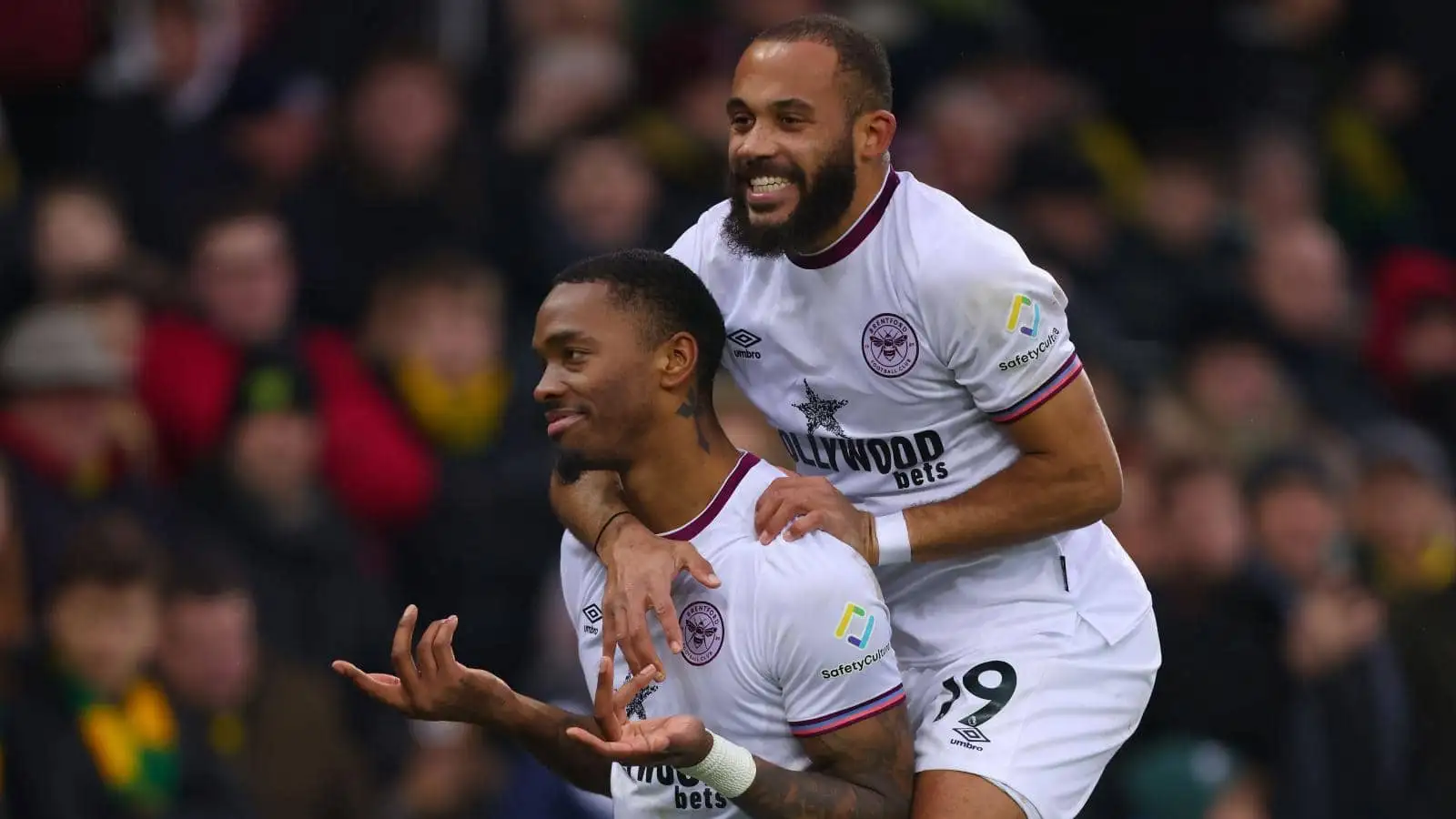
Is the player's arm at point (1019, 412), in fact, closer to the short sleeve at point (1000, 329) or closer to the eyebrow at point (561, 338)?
the short sleeve at point (1000, 329)

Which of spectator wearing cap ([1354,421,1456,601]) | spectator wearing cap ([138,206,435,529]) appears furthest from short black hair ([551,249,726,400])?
spectator wearing cap ([1354,421,1456,601])

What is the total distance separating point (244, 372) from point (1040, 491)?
139 inches

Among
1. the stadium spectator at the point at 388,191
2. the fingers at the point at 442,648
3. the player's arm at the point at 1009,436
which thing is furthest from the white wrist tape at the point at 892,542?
the stadium spectator at the point at 388,191

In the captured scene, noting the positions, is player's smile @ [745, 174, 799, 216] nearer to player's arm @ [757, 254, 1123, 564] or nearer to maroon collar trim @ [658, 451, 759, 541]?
player's arm @ [757, 254, 1123, 564]

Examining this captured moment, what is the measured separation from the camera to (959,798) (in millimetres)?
4727

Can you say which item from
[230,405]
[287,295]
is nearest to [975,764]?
[230,405]

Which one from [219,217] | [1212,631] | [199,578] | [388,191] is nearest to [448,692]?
[199,578]

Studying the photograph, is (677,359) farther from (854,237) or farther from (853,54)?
(853,54)

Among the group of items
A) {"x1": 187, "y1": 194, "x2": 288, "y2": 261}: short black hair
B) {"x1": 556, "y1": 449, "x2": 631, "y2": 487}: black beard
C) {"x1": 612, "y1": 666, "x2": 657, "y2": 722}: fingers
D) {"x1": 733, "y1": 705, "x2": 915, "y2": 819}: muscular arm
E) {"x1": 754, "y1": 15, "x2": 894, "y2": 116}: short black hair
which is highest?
{"x1": 754, "y1": 15, "x2": 894, "y2": 116}: short black hair

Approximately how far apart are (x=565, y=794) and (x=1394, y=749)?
9.84ft

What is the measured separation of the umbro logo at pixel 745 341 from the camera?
5.06m

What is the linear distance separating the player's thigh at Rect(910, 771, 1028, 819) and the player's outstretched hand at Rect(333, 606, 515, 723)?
86cm

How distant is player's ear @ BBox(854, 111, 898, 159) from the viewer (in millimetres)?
4832

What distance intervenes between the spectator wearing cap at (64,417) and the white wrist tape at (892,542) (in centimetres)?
291
